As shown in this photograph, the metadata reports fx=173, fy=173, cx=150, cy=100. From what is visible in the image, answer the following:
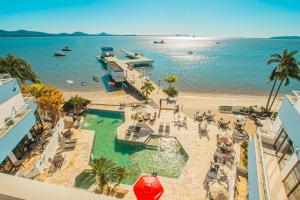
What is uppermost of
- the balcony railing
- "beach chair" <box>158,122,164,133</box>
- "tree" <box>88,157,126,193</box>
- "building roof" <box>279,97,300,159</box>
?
"building roof" <box>279,97,300,159</box>

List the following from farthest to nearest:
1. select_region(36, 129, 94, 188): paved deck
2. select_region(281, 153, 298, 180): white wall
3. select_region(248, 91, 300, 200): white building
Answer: select_region(36, 129, 94, 188): paved deck
select_region(281, 153, 298, 180): white wall
select_region(248, 91, 300, 200): white building

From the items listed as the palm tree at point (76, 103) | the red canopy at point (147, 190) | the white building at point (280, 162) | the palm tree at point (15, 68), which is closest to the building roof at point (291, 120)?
the white building at point (280, 162)

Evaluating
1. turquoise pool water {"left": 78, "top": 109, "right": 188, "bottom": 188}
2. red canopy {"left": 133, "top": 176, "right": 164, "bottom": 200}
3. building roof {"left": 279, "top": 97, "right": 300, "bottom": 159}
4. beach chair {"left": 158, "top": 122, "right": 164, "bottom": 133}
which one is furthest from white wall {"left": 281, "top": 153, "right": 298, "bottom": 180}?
beach chair {"left": 158, "top": 122, "right": 164, "bottom": 133}

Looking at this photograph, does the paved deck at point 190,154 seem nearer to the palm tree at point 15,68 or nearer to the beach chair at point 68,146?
the beach chair at point 68,146

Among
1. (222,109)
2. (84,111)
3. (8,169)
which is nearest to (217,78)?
(222,109)

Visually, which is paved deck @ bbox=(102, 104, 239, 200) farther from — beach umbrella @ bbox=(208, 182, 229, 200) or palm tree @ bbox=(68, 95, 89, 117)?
palm tree @ bbox=(68, 95, 89, 117)

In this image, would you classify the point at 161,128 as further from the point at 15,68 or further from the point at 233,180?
the point at 15,68
